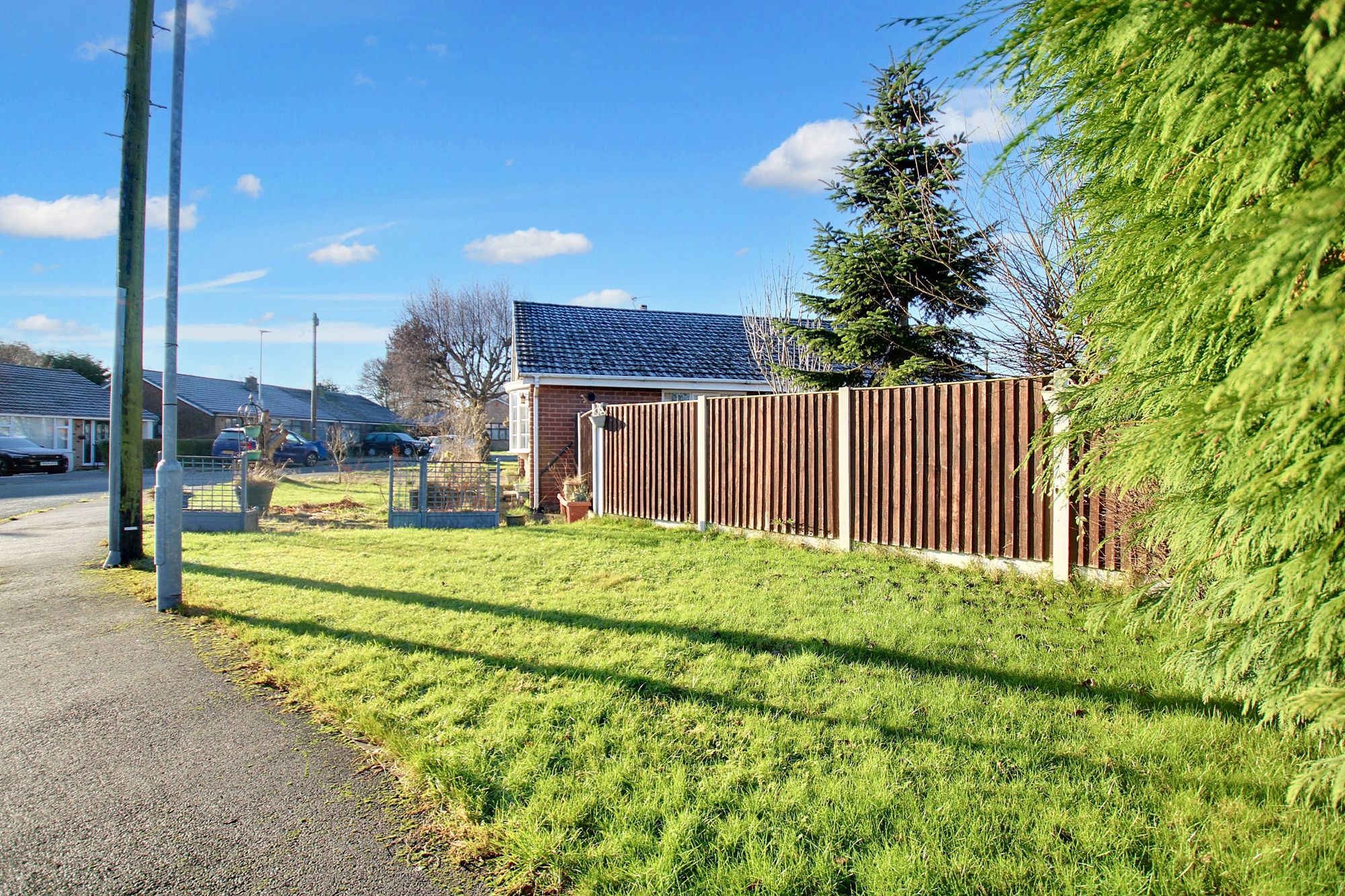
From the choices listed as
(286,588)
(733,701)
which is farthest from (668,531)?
(733,701)

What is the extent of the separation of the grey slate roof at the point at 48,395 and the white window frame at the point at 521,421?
2993 centimetres

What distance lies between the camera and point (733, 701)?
12.8 feet

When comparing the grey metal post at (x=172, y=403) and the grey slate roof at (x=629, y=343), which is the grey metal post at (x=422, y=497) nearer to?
the grey slate roof at (x=629, y=343)

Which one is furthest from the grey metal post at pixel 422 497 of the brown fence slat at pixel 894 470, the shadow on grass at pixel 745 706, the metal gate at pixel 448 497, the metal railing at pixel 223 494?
the shadow on grass at pixel 745 706

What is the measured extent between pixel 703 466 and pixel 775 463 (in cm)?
143

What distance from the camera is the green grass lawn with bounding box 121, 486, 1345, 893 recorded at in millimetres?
2463

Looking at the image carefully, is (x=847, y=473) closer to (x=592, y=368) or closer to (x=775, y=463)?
(x=775, y=463)

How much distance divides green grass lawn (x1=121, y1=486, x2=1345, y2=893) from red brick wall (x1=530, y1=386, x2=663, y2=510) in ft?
28.6

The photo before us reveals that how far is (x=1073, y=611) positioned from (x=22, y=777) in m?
6.57

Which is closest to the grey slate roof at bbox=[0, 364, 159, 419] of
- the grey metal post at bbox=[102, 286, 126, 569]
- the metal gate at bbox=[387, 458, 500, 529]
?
the metal gate at bbox=[387, 458, 500, 529]

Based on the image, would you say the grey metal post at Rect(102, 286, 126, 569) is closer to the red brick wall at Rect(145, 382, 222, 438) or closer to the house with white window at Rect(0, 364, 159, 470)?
the house with white window at Rect(0, 364, 159, 470)

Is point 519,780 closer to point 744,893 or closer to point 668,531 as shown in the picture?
point 744,893

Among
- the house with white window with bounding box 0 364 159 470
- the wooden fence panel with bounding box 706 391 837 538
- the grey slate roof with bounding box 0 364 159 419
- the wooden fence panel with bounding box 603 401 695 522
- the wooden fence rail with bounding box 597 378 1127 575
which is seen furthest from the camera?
the grey slate roof with bounding box 0 364 159 419

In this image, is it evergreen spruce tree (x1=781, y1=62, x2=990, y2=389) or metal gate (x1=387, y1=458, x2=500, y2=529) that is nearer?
evergreen spruce tree (x1=781, y1=62, x2=990, y2=389)
